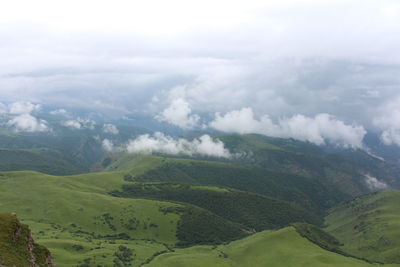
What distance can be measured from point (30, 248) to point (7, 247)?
11.9 m

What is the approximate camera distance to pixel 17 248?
3831 inches

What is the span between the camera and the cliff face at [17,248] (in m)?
88.6

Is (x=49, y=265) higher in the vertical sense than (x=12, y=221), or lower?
lower

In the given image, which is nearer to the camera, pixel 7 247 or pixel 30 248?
pixel 7 247

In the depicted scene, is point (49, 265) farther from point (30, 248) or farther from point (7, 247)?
point (7, 247)

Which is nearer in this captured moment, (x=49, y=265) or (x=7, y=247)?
(x=7, y=247)

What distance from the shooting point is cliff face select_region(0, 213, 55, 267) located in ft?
291

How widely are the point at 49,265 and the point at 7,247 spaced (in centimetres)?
1831

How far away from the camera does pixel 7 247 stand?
305 ft

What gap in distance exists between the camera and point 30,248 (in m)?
104

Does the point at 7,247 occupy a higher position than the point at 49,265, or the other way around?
the point at 7,247

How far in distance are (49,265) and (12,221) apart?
1775 cm

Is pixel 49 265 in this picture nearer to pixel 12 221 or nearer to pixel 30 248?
pixel 30 248

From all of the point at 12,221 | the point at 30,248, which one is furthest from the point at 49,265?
the point at 12,221
